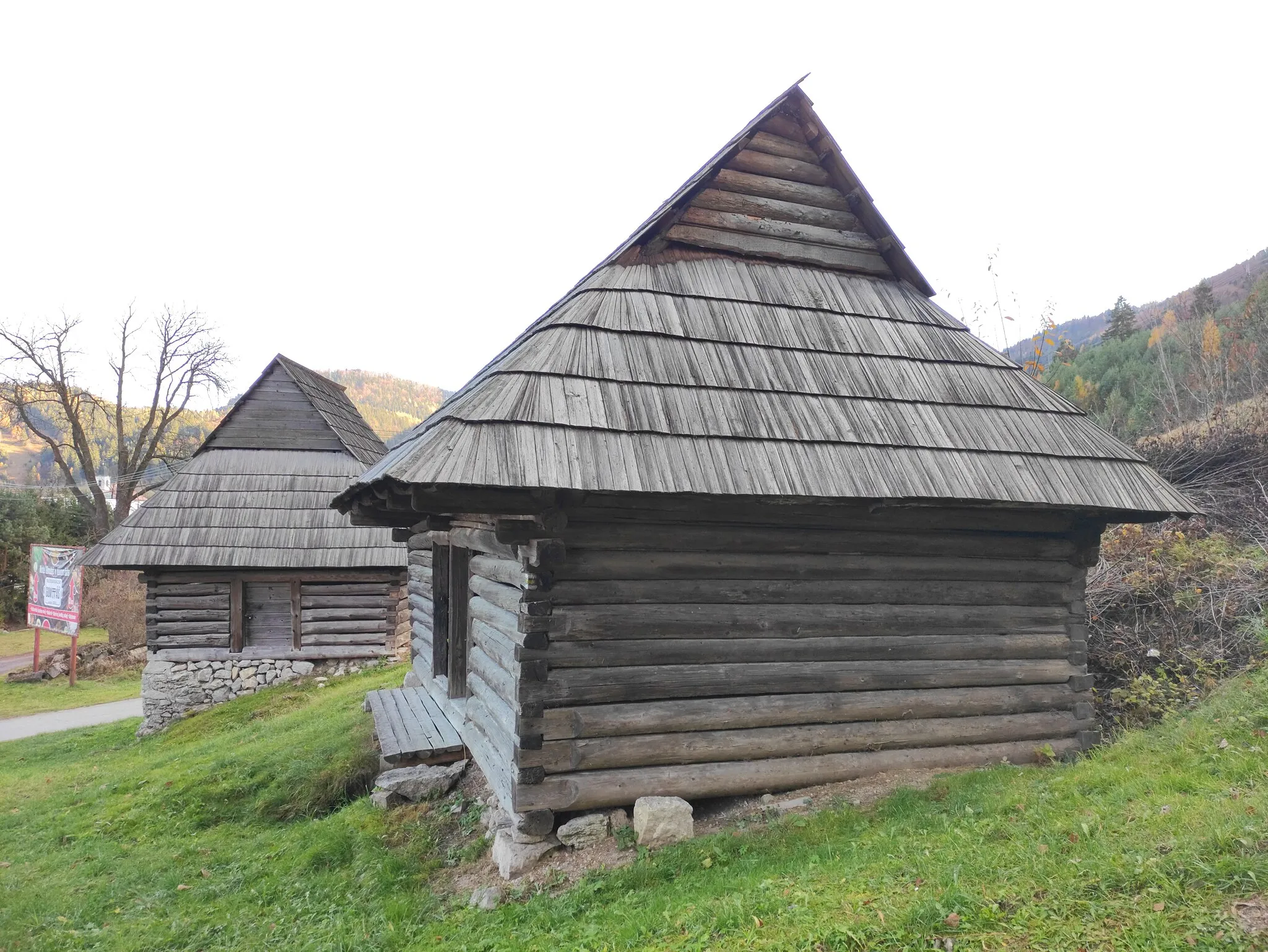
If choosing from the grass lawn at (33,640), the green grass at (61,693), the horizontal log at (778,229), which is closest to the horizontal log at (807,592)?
the horizontal log at (778,229)

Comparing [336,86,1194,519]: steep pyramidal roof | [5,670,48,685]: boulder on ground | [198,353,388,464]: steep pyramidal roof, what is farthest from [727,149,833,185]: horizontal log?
[5,670,48,685]: boulder on ground

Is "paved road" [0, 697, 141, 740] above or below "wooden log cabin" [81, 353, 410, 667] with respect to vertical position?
below

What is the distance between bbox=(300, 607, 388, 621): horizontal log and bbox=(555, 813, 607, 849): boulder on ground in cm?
1027

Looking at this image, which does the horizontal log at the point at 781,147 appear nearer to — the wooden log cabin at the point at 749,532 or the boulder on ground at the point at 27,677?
the wooden log cabin at the point at 749,532

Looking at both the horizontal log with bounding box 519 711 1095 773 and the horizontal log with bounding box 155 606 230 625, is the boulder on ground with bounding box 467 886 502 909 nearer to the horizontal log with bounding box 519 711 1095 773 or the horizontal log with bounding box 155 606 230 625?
the horizontal log with bounding box 519 711 1095 773

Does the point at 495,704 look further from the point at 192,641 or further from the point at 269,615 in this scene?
the point at 192,641

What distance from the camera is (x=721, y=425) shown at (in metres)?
5.12

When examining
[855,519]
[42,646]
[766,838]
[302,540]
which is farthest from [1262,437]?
[42,646]

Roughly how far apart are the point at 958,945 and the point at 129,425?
3674cm

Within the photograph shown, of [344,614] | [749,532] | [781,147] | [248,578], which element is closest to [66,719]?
[248,578]

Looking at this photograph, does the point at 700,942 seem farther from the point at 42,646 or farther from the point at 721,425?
the point at 42,646

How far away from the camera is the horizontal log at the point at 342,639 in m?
13.9

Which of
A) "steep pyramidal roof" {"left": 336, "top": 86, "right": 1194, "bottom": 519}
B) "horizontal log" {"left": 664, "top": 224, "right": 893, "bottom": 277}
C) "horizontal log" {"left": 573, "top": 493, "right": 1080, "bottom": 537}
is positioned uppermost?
"horizontal log" {"left": 664, "top": 224, "right": 893, "bottom": 277}

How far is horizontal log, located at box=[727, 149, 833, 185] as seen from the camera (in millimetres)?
7070
